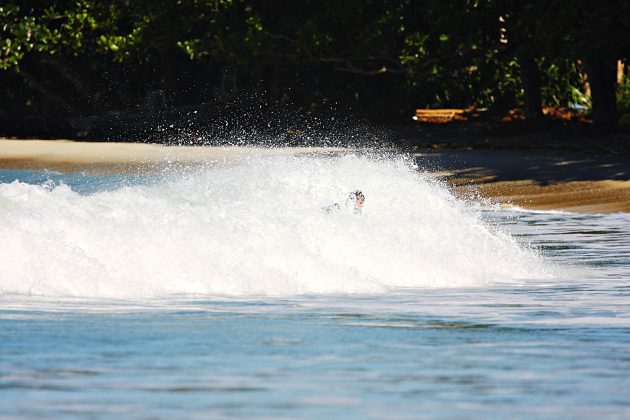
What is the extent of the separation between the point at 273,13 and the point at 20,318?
2815 cm

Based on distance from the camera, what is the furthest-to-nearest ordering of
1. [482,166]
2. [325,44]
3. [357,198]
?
[325,44] < [482,166] < [357,198]

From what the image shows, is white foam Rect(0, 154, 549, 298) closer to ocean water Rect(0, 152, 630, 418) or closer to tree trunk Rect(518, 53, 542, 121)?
ocean water Rect(0, 152, 630, 418)

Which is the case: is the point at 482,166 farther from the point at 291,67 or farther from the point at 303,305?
the point at 303,305

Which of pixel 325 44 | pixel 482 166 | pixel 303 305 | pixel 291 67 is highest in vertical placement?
pixel 325 44

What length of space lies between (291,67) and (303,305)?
1166 inches

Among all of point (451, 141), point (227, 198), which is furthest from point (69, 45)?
point (227, 198)

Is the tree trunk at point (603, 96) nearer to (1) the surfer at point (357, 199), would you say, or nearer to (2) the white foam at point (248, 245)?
(2) the white foam at point (248, 245)

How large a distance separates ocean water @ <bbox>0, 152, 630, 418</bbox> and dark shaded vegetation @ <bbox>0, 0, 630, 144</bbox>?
1553cm

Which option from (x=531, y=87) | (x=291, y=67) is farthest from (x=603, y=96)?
(x=291, y=67)

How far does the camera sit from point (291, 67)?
1558 inches

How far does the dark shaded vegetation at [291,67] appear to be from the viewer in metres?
33.0

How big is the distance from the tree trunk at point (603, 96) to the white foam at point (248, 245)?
1686cm

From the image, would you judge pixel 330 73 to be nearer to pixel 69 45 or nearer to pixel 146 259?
pixel 69 45

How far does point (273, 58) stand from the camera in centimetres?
3584
